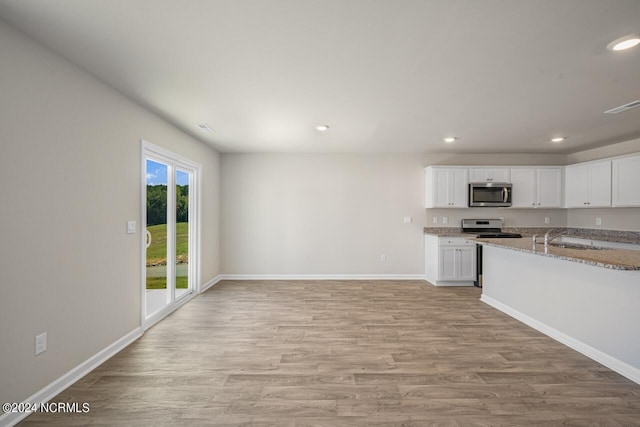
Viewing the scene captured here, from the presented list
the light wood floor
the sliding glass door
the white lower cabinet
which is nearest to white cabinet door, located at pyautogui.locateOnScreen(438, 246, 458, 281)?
the white lower cabinet

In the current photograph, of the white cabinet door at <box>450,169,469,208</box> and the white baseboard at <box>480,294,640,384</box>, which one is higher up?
the white cabinet door at <box>450,169,469,208</box>

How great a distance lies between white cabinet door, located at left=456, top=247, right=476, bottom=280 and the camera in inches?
200

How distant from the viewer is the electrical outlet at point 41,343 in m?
1.94

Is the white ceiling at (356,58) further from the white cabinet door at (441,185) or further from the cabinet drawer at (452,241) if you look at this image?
the cabinet drawer at (452,241)

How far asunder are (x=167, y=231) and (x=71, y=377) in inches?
77.2

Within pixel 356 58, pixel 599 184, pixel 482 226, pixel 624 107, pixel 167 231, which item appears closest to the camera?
pixel 356 58

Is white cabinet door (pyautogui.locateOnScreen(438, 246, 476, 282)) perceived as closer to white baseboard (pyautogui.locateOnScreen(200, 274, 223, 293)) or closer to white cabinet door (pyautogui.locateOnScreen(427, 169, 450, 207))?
white cabinet door (pyautogui.locateOnScreen(427, 169, 450, 207))

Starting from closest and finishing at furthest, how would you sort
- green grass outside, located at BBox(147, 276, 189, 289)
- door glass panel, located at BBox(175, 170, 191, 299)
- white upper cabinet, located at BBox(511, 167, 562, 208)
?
green grass outside, located at BBox(147, 276, 189, 289) < door glass panel, located at BBox(175, 170, 191, 299) < white upper cabinet, located at BBox(511, 167, 562, 208)

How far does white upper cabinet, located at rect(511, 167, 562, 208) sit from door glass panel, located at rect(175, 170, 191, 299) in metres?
5.81

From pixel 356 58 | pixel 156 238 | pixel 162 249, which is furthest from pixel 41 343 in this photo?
pixel 356 58

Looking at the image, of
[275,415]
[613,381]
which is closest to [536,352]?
[613,381]

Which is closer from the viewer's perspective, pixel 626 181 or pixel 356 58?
pixel 356 58

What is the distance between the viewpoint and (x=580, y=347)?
274 centimetres

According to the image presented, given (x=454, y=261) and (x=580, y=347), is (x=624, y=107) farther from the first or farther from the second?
(x=454, y=261)
